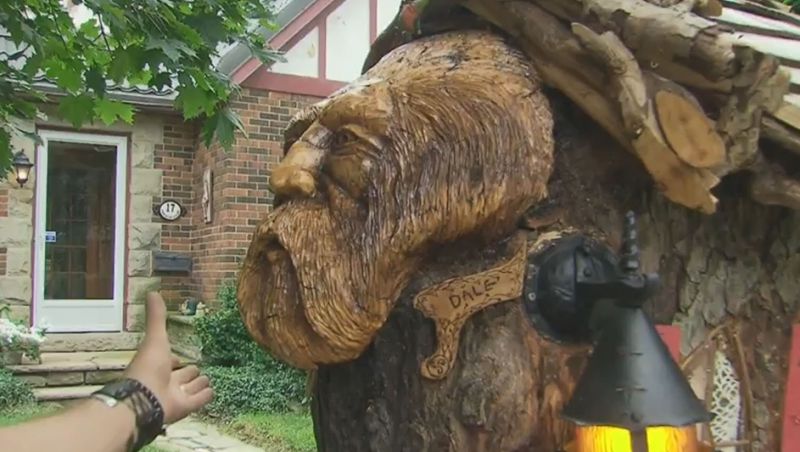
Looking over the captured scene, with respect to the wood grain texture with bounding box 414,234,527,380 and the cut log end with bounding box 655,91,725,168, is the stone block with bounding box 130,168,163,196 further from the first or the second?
the cut log end with bounding box 655,91,725,168

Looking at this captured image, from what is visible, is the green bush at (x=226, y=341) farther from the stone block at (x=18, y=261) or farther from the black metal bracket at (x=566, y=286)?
the black metal bracket at (x=566, y=286)

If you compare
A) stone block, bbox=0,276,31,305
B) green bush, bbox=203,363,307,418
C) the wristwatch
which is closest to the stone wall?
stone block, bbox=0,276,31,305

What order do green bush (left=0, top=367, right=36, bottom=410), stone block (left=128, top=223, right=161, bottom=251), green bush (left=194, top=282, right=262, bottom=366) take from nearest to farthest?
green bush (left=0, top=367, right=36, bottom=410) < green bush (left=194, top=282, right=262, bottom=366) < stone block (left=128, top=223, right=161, bottom=251)

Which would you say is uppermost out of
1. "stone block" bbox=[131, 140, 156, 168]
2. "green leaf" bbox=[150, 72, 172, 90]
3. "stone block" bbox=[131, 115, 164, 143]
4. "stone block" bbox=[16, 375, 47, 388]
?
"stone block" bbox=[131, 115, 164, 143]

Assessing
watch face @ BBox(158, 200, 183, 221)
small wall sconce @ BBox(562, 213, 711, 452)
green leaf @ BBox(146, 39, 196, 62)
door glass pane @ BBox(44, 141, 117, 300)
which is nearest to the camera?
small wall sconce @ BBox(562, 213, 711, 452)

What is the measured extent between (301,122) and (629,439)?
0.82 meters

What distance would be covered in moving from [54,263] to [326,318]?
969cm

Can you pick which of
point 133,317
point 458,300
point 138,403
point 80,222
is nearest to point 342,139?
point 458,300

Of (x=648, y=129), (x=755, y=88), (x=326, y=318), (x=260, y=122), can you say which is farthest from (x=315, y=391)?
(x=260, y=122)

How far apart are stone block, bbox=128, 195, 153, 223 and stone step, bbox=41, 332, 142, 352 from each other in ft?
4.43

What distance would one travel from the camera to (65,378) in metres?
9.27

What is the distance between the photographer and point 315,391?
1.66 meters

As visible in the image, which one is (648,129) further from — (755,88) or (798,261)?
(798,261)

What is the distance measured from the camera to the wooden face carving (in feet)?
4.73
